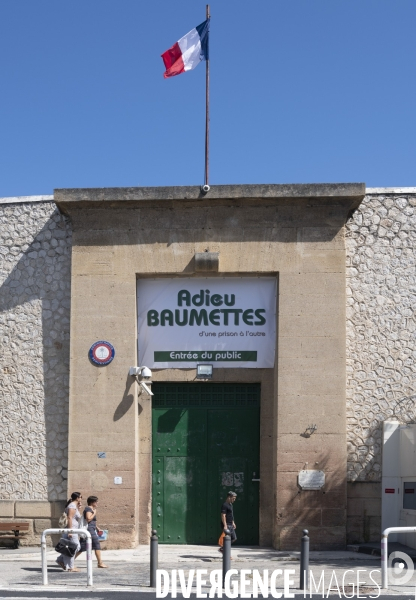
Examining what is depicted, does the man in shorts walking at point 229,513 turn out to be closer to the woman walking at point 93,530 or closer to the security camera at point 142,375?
the woman walking at point 93,530

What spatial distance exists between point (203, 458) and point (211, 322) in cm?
301

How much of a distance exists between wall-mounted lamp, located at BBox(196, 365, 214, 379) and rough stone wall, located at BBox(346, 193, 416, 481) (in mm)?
3036

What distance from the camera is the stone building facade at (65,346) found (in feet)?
63.9

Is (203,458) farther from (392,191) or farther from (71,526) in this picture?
(392,191)

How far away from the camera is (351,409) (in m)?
19.5

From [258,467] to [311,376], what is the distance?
239 cm

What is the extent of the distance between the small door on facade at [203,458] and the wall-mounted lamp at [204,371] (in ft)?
0.97

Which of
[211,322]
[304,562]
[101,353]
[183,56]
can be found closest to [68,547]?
[304,562]

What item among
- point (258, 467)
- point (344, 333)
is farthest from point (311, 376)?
point (258, 467)

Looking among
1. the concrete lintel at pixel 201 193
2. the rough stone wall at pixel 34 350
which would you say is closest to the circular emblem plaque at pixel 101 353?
the rough stone wall at pixel 34 350

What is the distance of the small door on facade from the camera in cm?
1975

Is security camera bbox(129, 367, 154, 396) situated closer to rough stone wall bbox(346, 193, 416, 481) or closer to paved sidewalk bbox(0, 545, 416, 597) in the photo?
paved sidewalk bbox(0, 545, 416, 597)

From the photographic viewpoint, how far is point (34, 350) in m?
20.2

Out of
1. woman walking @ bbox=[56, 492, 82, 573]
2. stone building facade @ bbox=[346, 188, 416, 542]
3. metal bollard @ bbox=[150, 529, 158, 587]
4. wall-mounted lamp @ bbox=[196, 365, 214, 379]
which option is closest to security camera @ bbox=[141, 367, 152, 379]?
wall-mounted lamp @ bbox=[196, 365, 214, 379]
